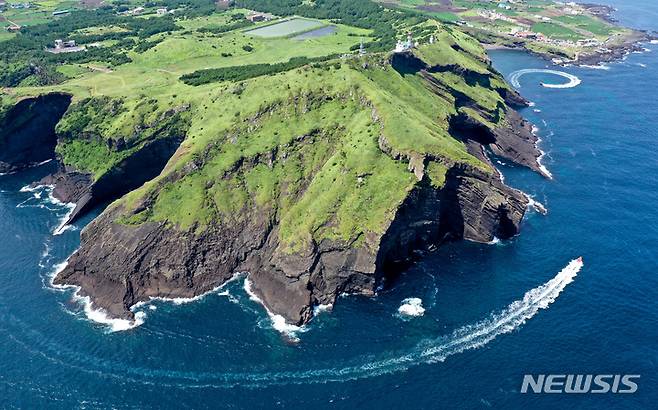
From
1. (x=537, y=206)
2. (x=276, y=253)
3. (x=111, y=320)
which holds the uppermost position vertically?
(x=537, y=206)

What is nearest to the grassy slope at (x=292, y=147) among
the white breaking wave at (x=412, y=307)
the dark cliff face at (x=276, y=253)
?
the dark cliff face at (x=276, y=253)

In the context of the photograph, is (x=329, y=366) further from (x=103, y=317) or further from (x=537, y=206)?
(x=537, y=206)

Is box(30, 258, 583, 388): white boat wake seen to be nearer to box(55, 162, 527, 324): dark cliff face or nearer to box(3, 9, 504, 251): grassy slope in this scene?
box(55, 162, 527, 324): dark cliff face

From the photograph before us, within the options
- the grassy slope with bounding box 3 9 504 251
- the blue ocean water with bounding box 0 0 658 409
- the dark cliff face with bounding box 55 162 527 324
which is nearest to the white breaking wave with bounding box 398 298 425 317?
the blue ocean water with bounding box 0 0 658 409

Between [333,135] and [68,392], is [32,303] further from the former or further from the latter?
[333,135]

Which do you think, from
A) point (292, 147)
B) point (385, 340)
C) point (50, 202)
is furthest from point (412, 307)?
point (50, 202)

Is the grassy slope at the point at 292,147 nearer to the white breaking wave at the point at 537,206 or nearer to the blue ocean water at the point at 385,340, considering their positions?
the blue ocean water at the point at 385,340

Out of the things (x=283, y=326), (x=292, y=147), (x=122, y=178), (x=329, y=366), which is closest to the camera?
(x=329, y=366)
